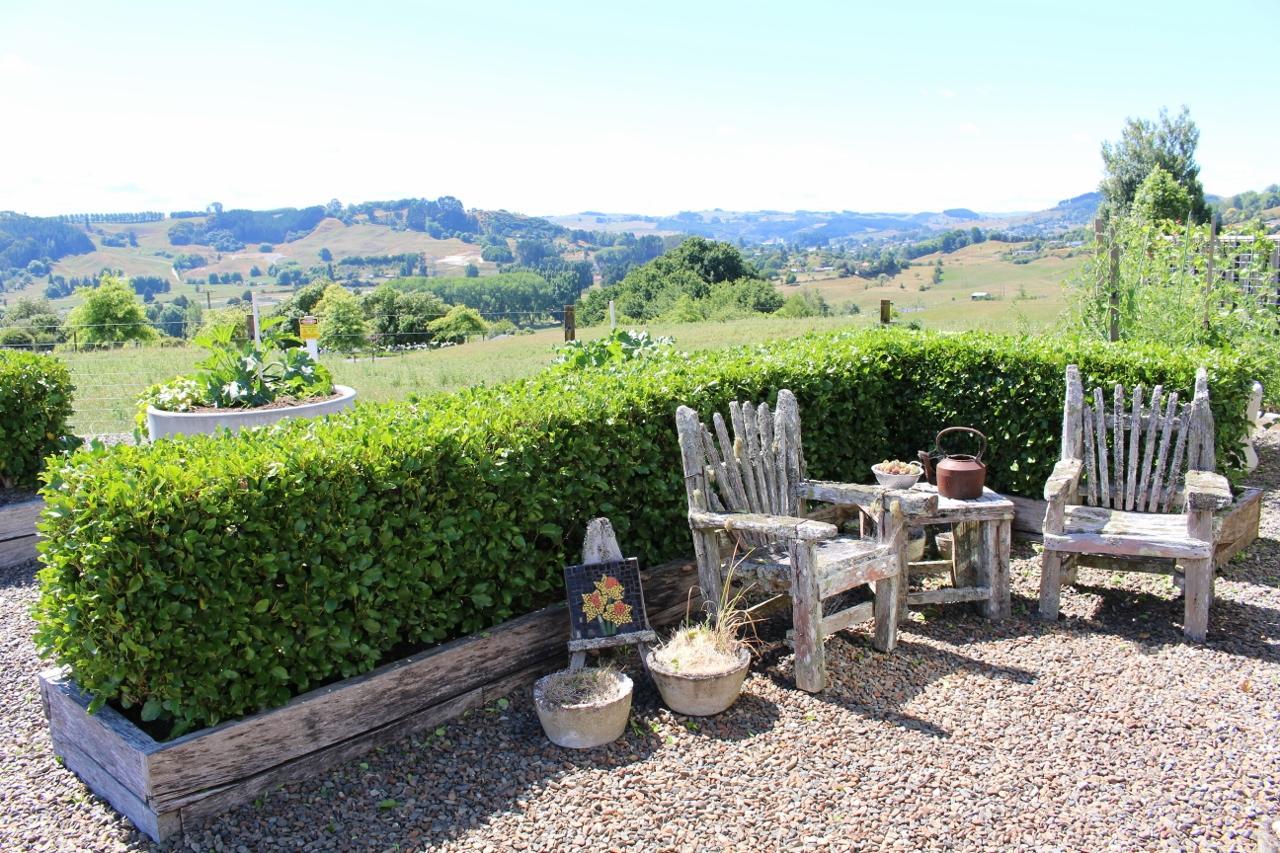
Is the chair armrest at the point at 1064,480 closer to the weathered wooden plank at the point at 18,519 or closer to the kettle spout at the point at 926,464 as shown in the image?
the kettle spout at the point at 926,464

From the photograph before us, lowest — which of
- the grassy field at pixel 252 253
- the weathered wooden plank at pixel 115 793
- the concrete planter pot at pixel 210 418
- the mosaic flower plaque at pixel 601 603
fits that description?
the weathered wooden plank at pixel 115 793

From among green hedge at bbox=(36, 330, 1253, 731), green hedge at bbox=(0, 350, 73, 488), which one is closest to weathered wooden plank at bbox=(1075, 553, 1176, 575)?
green hedge at bbox=(36, 330, 1253, 731)

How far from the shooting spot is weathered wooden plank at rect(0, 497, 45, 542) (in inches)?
236

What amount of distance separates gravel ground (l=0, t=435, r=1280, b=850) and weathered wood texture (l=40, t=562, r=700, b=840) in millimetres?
73

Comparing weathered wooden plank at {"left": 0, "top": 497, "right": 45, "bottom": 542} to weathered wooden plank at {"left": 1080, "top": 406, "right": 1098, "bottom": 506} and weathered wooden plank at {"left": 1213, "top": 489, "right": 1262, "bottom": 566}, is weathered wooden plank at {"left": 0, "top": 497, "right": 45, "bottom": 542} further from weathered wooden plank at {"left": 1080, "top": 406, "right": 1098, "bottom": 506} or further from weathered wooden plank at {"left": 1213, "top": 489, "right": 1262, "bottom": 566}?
weathered wooden plank at {"left": 1213, "top": 489, "right": 1262, "bottom": 566}

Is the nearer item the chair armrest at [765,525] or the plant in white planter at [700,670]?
the plant in white planter at [700,670]

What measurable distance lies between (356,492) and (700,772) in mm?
1582

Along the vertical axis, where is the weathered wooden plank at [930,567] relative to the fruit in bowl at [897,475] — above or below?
below

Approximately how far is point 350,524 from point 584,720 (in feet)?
3.65

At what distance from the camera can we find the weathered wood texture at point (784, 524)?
3920 millimetres

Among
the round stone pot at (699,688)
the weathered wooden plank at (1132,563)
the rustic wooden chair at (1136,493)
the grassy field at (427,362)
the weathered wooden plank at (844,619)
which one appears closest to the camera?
the round stone pot at (699,688)

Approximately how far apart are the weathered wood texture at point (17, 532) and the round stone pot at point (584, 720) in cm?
433

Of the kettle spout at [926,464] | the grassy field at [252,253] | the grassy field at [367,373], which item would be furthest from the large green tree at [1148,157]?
the grassy field at [252,253]

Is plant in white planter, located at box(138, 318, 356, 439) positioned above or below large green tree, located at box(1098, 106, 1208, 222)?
below
